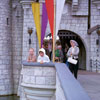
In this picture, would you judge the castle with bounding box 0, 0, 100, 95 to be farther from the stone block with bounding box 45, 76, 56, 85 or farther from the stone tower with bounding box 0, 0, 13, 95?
the stone block with bounding box 45, 76, 56, 85

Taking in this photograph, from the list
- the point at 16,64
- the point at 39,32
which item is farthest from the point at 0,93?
Result: the point at 39,32

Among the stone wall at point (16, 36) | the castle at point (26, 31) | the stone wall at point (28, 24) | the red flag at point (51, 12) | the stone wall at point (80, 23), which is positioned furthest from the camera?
the stone wall at point (16, 36)

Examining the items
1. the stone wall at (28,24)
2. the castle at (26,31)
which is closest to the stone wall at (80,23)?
the castle at (26,31)

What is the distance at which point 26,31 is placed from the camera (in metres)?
13.9

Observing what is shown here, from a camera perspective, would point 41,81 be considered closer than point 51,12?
Yes

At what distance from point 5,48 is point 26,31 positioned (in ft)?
7.59

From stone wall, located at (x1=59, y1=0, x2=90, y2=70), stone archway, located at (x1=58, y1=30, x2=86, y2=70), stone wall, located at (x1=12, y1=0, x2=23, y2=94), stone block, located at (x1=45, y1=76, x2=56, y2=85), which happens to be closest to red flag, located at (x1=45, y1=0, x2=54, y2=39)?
stone block, located at (x1=45, y1=76, x2=56, y2=85)

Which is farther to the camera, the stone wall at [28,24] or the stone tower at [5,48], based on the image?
the stone tower at [5,48]

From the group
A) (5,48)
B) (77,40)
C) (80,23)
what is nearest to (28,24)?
(5,48)

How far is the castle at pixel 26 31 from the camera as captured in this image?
43.7 feet

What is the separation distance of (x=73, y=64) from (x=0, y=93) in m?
9.08

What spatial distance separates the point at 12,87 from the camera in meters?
15.9

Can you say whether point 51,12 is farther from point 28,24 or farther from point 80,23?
point 28,24

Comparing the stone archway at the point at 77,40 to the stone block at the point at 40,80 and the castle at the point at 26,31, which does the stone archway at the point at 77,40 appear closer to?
the castle at the point at 26,31
